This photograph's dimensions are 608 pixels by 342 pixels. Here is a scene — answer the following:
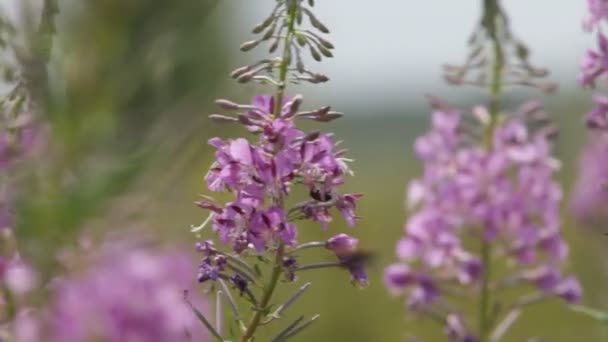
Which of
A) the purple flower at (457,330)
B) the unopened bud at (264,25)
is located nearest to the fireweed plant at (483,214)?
the purple flower at (457,330)

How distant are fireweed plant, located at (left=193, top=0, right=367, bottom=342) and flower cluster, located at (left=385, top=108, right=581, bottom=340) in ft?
6.15

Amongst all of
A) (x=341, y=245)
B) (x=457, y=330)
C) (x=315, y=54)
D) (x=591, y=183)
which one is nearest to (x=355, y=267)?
(x=341, y=245)

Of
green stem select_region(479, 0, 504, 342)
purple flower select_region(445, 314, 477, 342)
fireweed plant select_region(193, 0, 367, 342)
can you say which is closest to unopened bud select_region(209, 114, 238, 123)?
fireweed plant select_region(193, 0, 367, 342)

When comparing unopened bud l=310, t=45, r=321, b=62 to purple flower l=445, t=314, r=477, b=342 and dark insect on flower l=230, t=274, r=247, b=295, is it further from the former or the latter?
Result: purple flower l=445, t=314, r=477, b=342

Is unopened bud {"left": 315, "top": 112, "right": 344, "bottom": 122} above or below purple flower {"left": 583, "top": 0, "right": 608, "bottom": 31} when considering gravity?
below

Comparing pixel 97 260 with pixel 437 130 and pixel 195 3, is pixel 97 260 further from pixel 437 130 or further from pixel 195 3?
pixel 195 3

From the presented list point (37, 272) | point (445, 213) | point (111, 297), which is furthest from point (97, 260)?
point (445, 213)

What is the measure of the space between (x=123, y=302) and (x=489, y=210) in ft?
7.35

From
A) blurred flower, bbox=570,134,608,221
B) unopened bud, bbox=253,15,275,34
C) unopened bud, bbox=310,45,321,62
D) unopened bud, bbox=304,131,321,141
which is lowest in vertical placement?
unopened bud, bbox=304,131,321,141

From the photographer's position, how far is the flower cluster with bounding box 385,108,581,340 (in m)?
4.17

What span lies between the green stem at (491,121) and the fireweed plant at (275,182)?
1.59m

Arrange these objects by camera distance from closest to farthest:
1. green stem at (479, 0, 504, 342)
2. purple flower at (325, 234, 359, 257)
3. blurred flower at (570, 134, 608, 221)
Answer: purple flower at (325, 234, 359, 257), green stem at (479, 0, 504, 342), blurred flower at (570, 134, 608, 221)

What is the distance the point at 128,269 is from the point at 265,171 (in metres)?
0.31

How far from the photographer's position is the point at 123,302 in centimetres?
214
